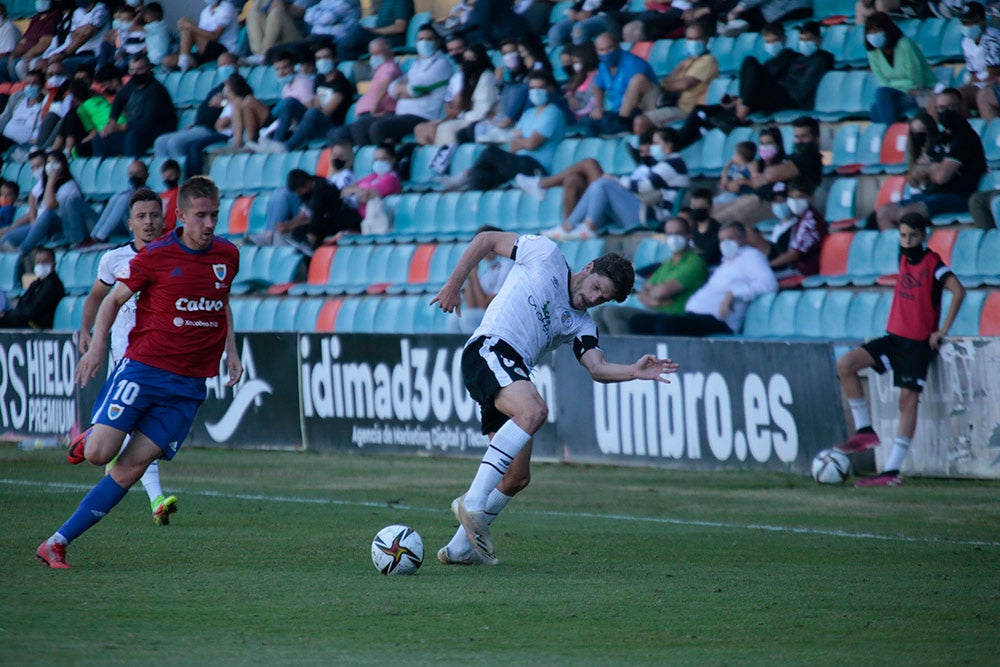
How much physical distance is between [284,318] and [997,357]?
965 centimetres

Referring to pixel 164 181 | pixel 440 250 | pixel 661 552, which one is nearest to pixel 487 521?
pixel 661 552

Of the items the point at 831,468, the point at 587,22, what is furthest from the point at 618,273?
the point at 587,22

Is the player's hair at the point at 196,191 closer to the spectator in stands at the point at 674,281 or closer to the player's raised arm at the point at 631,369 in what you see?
the player's raised arm at the point at 631,369

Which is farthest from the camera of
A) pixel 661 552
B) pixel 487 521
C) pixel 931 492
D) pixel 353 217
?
pixel 353 217

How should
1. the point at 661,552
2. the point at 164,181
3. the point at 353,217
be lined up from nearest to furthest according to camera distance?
the point at 661,552 → the point at 353,217 → the point at 164,181

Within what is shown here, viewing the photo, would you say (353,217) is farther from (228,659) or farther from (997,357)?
(228,659)

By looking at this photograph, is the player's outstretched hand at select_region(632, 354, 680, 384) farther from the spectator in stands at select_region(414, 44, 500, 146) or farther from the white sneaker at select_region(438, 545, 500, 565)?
the spectator in stands at select_region(414, 44, 500, 146)

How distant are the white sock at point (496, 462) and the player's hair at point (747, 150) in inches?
341

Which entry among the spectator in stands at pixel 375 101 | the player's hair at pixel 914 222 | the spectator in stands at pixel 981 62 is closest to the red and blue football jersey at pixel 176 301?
the player's hair at pixel 914 222

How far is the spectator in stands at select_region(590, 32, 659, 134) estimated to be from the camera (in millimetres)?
17578

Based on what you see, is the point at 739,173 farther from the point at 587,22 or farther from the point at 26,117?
the point at 26,117

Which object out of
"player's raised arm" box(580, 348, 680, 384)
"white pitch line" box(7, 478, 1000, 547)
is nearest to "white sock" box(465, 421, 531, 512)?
"player's raised arm" box(580, 348, 680, 384)

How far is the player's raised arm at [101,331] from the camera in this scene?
7.57 meters

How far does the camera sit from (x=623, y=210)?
53.9ft
